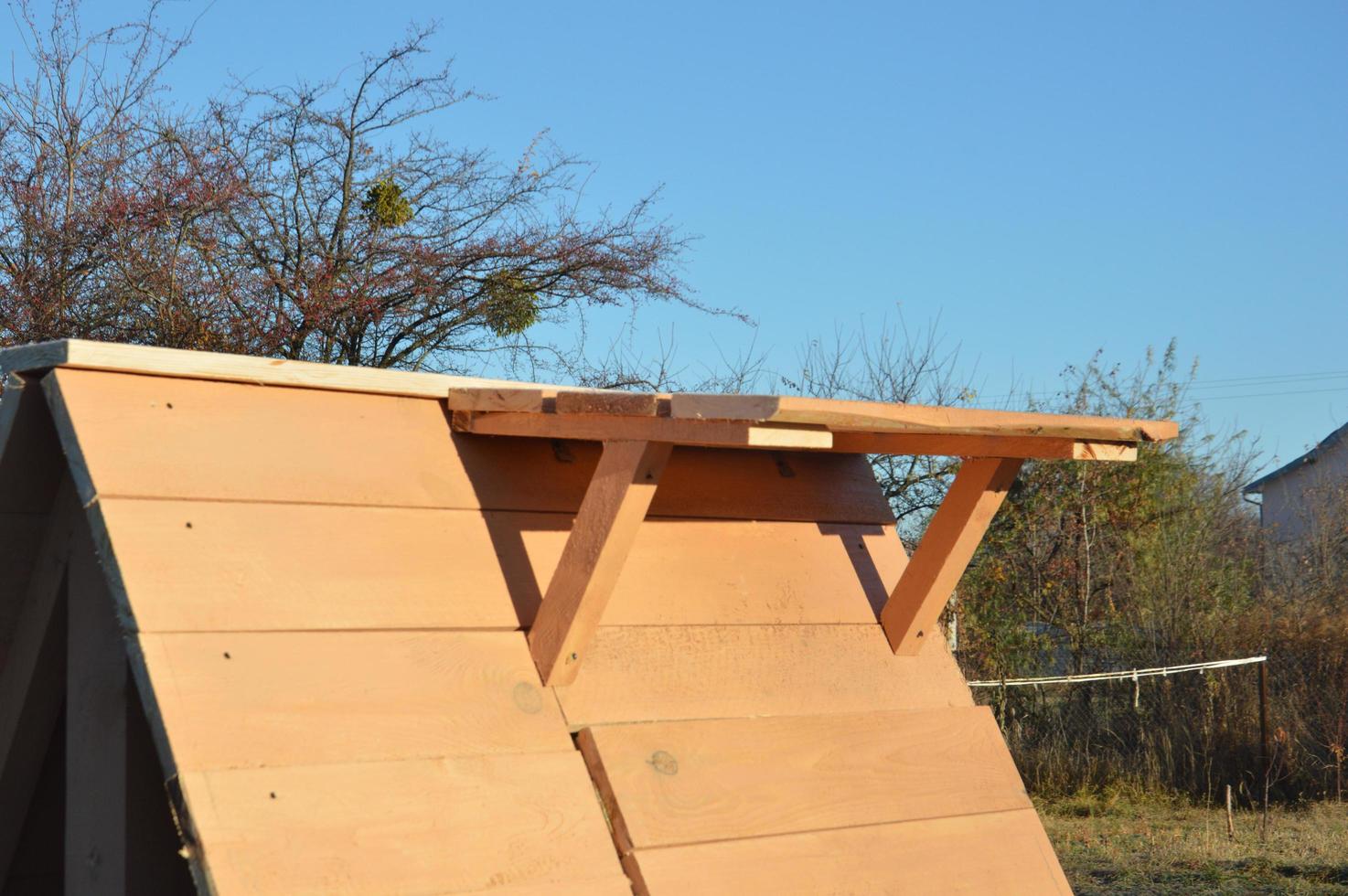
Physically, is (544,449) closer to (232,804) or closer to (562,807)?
(562,807)

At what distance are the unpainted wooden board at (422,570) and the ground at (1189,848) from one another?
11.0 ft

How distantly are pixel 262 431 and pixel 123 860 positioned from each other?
0.77 m

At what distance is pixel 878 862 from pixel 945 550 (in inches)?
27.1

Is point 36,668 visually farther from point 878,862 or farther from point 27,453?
point 878,862

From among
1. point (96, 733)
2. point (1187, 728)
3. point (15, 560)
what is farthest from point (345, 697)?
point (1187, 728)

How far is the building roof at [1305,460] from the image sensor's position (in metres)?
19.8

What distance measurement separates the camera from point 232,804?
1870 millimetres

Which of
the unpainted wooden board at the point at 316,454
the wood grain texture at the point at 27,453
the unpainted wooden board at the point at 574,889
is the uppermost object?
the wood grain texture at the point at 27,453

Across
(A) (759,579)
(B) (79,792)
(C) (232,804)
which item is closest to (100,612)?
(B) (79,792)

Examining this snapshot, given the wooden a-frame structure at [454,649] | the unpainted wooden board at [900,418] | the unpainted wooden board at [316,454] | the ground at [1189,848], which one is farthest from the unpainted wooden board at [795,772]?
the ground at [1189,848]

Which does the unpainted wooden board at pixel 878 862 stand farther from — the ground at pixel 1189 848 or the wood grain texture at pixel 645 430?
the ground at pixel 1189 848

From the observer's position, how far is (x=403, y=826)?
6.57 feet

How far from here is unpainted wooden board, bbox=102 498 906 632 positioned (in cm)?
206

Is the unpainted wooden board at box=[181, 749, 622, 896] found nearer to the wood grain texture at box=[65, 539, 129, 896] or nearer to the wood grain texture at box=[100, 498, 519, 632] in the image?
the wood grain texture at box=[100, 498, 519, 632]
